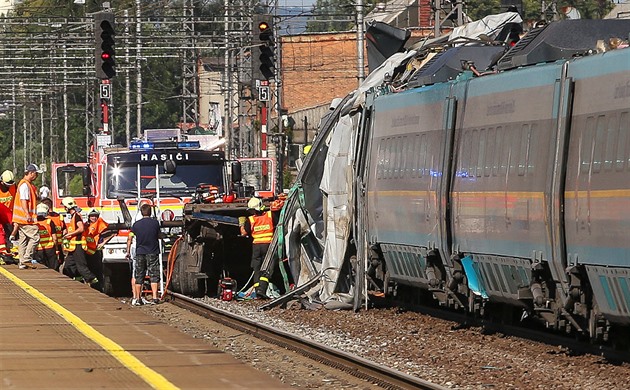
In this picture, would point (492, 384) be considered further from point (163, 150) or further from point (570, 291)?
point (163, 150)

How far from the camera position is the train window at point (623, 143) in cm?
1425

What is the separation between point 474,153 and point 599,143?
12.6 ft

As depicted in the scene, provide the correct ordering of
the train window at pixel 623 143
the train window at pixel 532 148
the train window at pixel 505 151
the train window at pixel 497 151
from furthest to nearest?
the train window at pixel 497 151 < the train window at pixel 505 151 < the train window at pixel 532 148 < the train window at pixel 623 143

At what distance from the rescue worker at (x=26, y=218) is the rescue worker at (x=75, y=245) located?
200cm

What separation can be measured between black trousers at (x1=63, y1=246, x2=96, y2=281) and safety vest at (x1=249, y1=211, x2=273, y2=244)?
488cm

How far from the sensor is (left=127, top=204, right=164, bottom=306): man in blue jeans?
25.3 m

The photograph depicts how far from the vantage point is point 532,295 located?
55.6ft

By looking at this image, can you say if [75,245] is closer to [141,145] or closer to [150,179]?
[150,179]

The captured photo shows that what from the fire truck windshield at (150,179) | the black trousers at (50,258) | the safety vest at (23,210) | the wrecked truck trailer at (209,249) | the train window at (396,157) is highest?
the train window at (396,157)

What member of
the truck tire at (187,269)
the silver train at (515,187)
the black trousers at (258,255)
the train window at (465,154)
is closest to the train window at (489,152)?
the silver train at (515,187)

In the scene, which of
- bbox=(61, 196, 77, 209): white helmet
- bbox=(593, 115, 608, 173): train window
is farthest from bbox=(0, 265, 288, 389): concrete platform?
bbox=(61, 196, 77, 209): white helmet

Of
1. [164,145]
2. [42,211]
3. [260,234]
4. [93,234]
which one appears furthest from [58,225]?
[260,234]

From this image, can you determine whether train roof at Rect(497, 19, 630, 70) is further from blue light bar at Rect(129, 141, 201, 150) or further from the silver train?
blue light bar at Rect(129, 141, 201, 150)

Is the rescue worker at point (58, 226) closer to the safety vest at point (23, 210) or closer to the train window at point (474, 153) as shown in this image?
the safety vest at point (23, 210)
